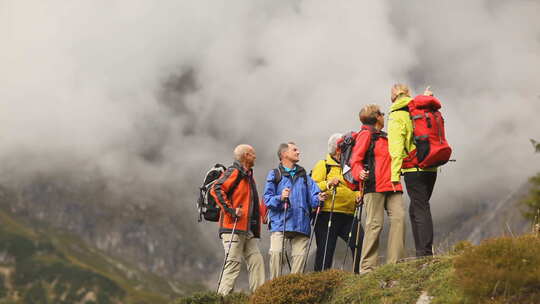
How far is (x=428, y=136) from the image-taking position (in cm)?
980

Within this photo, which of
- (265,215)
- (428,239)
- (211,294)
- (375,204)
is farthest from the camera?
(265,215)

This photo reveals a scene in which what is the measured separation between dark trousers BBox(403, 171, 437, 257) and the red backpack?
234 millimetres

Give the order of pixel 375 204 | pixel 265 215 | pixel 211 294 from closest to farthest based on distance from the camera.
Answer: pixel 375 204 → pixel 211 294 → pixel 265 215

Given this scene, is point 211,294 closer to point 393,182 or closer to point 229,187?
point 229,187

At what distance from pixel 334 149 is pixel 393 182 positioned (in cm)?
326

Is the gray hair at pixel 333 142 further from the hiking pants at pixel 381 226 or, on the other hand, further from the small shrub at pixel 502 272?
the small shrub at pixel 502 272

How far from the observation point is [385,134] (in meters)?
11.1

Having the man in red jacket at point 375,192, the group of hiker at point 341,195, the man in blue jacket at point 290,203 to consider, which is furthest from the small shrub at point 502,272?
the man in blue jacket at point 290,203

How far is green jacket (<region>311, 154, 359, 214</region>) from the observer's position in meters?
13.0

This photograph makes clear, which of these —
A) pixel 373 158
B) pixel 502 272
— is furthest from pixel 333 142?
pixel 502 272

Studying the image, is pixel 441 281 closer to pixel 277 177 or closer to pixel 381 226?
pixel 381 226

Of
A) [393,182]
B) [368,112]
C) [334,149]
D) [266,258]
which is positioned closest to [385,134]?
[368,112]

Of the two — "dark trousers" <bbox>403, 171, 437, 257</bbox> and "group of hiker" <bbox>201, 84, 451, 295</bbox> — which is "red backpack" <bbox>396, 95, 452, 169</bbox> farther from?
"dark trousers" <bbox>403, 171, 437, 257</bbox>

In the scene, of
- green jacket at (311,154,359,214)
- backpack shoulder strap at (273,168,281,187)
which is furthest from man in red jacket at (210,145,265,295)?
green jacket at (311,154,359,214)
